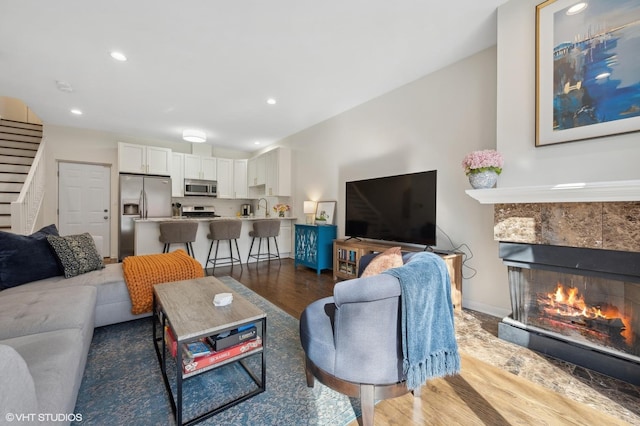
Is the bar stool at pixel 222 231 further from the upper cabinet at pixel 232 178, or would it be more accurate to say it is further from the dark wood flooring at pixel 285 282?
the upper cabinet at pixel 232 178

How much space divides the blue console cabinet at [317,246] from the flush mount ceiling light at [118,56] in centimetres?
311

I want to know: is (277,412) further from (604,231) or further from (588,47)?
(588,47)

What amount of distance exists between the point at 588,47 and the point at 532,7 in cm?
53

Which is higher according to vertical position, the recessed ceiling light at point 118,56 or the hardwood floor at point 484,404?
the recessed ceiling light at point 118,56

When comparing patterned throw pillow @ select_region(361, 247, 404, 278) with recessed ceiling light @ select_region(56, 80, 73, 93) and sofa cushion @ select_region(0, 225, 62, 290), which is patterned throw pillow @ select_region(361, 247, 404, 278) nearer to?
sofa cushion @ select_region(0, 225, 62, 290)

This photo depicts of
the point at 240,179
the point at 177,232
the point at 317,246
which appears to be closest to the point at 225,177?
the point at 240,179

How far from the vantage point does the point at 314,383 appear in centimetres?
158

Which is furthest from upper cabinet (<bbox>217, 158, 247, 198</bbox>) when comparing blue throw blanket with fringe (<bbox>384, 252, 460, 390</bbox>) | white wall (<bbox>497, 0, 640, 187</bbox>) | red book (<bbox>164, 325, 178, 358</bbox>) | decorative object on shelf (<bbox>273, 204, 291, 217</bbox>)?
blue throw blanket with fringe (<bbox>384, 252, 460, 390</bbox>)

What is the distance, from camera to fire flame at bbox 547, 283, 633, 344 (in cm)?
172

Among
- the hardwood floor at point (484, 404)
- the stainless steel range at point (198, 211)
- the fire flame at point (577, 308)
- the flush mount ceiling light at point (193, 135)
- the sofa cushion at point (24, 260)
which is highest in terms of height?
the flush mount ceiling light at point (193, 135)

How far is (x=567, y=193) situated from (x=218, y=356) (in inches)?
92.4

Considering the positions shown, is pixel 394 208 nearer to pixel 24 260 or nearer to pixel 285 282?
pixel 285 282

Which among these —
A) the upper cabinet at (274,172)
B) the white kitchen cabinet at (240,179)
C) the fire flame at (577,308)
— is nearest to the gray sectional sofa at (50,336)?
the fire flame at (577,308)

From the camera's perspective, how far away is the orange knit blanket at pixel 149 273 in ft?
7.38
